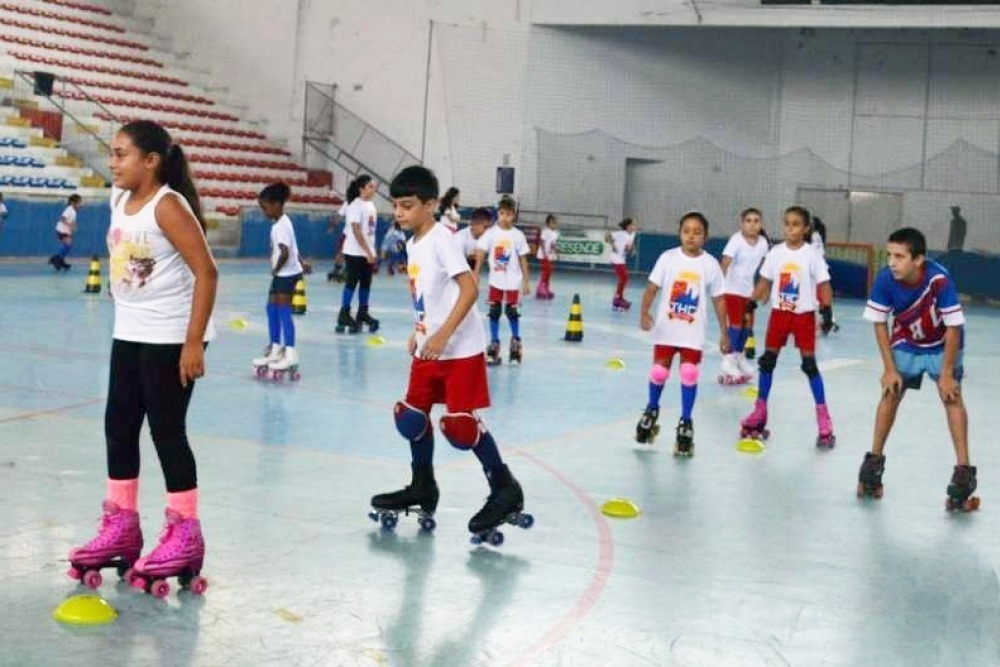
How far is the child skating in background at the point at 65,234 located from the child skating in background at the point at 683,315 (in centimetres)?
1670

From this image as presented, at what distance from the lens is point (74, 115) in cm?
3241

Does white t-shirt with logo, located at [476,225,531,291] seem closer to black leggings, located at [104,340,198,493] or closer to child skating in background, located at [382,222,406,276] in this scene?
black leggings, located at [104,340,198,493]

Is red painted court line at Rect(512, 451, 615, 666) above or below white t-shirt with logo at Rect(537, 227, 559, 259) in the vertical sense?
below

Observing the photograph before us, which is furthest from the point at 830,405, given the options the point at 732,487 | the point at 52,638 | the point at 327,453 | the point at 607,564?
the point at 52,638

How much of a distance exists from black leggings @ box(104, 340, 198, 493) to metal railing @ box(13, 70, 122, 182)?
994 inches

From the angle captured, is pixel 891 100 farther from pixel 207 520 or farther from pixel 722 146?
pixel 207 520

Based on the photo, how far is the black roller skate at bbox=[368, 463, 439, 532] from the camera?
779cm

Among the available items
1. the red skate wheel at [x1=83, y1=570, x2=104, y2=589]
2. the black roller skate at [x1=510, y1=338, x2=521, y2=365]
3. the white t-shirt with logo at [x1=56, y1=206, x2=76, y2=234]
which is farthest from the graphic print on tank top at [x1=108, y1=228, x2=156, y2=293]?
the white t-shirt with logo at [x1=56, y1=206, x2=76, y2=234]

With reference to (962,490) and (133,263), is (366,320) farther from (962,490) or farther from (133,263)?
(133,263)

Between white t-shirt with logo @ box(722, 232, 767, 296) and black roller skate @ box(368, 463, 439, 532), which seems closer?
black roller skate @ box(368, 463, 439, 532)

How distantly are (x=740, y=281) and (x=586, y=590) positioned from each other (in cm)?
911

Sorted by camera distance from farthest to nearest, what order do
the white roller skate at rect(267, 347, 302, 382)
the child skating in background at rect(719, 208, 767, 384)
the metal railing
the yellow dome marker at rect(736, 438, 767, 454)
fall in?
1. the metal railing
2. the child skating in background at rect(719, 208, 767, 384)
3. the white roller skate at rect(267, 347, 302, 382)
4. the yellow dome marker at rect(736, 438, 767, 454)

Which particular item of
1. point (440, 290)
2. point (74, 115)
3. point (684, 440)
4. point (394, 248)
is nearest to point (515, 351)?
point (684, 440)

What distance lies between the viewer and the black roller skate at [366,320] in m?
18.5
